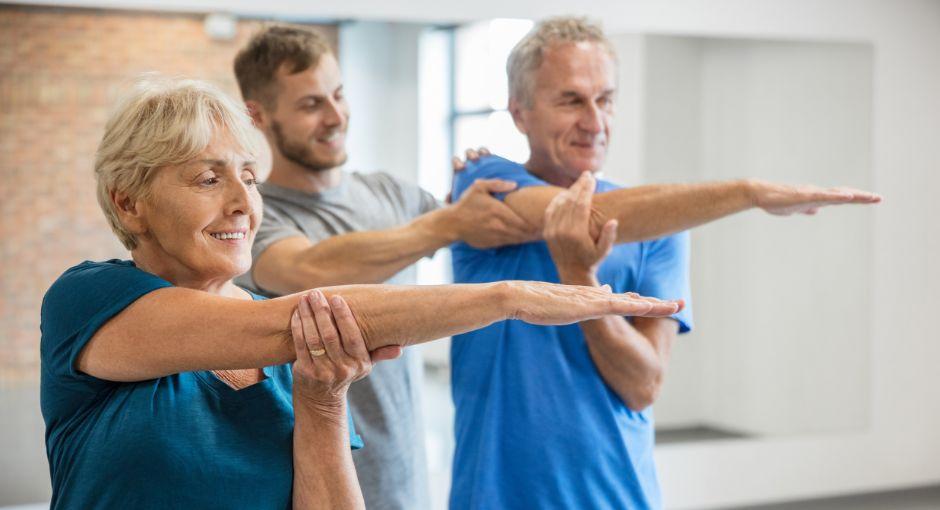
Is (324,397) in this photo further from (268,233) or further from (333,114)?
(333,114)

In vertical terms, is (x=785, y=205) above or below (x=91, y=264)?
above

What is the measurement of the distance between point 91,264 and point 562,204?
0.81m

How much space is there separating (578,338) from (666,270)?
222 mm

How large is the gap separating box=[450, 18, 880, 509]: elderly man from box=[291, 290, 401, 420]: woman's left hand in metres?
0.53

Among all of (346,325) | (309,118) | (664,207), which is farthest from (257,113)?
(346,325)

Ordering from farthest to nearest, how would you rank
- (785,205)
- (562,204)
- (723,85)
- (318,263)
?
(723,85) < (318,263) < (562,204) < (785,205)

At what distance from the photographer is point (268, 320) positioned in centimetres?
132

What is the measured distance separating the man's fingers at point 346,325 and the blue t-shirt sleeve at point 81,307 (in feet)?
0.80

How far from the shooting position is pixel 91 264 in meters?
1.39

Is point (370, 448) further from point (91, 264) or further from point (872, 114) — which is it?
point (872, 114)

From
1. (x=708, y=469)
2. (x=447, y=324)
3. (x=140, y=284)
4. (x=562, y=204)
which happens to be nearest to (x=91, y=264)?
(x=140, y=284)

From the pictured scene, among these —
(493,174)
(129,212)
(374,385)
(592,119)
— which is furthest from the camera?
(374,385)

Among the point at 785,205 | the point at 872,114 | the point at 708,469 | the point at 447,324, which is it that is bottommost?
the point at 708,469

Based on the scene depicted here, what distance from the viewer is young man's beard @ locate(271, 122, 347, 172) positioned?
7.33 ft
